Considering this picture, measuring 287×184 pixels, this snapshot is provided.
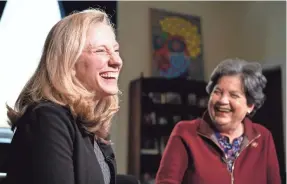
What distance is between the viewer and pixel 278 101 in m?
3.94

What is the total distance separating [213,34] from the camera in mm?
4543

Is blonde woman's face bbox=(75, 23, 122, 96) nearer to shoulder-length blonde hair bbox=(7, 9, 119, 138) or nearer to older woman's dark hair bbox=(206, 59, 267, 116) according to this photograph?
shoulder-length blonde hair bbox=(7, 9, 119, 138)

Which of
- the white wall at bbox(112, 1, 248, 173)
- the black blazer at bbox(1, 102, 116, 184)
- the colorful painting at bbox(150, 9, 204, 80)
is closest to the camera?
the black blazer at bbox(1, 102, 116, 184)

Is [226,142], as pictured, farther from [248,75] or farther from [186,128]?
[248,75]

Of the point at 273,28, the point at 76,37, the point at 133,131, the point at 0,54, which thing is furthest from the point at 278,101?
the point at 76,37

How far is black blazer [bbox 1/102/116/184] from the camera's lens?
0.86 meters

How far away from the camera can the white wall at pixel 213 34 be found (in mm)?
3918

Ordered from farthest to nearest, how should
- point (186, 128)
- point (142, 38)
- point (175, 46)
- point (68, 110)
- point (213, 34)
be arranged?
point (213, 34) → point (175, 46) → point (142, 38) → point (186, 128) → point (68, 110)

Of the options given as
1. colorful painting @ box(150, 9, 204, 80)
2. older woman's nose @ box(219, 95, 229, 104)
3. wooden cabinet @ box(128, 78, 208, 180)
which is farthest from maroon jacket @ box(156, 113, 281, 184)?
colorful painting @ box(150, 9, 204, 80)

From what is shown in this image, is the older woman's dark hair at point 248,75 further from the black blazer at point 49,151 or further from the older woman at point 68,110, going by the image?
the black blazer at point 49,151

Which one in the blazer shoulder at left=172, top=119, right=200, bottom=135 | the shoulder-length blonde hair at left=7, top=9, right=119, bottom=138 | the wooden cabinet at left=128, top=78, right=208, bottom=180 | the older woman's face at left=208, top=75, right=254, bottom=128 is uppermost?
the shoulder-length blonde hair at left=7, top=9, right=119, bottom=138

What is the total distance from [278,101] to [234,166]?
2.42 m

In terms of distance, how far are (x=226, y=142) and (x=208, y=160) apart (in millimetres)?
158

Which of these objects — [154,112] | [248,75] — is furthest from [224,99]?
[154,112]
